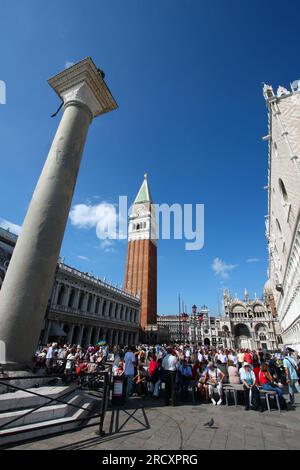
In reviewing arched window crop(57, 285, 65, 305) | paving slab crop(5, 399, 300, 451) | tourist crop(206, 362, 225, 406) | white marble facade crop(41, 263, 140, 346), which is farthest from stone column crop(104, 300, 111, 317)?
paving slab crop(5, 399, 300, 451)

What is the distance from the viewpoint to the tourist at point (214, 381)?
25.5 ft

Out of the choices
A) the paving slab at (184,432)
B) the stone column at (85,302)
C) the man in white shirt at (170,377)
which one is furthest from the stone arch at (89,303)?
the paving slab at (184,432)

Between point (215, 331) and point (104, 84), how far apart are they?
93.6 metres

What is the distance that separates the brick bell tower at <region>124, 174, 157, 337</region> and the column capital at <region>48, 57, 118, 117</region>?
5663cm

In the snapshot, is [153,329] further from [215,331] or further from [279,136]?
[279,136]

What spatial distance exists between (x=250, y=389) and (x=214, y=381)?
134 cm

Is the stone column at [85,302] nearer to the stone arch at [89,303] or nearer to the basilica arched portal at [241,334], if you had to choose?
the stone arch at [89,303]

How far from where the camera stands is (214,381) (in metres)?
8.24

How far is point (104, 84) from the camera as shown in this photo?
911cm

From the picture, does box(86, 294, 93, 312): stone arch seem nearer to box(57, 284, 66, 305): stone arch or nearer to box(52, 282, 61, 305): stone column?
box(57, 284, 66, 305): stone arch

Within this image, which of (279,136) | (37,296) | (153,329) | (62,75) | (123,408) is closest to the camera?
(37,296)

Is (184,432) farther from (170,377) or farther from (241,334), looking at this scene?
(241,334)

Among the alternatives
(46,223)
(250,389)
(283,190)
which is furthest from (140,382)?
(283,190)

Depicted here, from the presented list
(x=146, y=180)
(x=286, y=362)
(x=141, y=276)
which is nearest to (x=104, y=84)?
(x=286, y=362)
